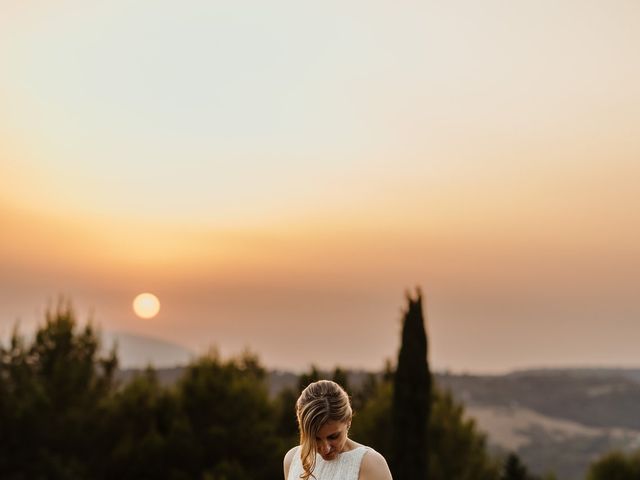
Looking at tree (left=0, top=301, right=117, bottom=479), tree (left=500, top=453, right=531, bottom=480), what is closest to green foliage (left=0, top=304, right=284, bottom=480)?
tree (left=0, top=301, right=117, bottom=479)

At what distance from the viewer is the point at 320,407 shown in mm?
4359

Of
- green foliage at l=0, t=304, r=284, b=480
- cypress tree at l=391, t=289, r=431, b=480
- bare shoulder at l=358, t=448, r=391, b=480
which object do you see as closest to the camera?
bare shoulder at l=358, t=448, r=391, b=480

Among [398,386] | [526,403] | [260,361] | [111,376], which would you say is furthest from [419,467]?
[526,403]

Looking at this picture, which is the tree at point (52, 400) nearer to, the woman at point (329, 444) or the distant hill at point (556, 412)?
the woman at point (329, 444)

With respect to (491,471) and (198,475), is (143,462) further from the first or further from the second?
(491,471)

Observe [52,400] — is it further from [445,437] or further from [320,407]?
[320,407]

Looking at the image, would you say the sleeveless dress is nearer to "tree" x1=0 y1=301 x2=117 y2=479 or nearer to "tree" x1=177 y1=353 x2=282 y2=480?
"tree" x1=177 y1=353 x2=282 y2=480

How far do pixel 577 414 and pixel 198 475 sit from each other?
8059 centimetres

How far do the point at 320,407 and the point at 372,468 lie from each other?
0.50 m

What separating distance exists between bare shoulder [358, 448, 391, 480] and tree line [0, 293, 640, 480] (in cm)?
1943

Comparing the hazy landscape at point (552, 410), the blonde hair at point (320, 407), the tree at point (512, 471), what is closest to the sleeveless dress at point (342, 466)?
the blonde hair at point (320, 407)

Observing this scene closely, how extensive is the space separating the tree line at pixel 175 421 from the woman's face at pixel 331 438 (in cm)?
1950

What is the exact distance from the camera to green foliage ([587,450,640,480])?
3002 cm

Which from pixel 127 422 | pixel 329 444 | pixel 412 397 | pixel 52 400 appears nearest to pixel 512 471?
pixel 412 397
